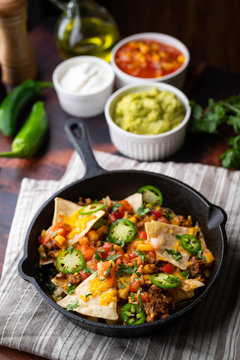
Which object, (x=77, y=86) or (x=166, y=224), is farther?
(x=77, y=86)

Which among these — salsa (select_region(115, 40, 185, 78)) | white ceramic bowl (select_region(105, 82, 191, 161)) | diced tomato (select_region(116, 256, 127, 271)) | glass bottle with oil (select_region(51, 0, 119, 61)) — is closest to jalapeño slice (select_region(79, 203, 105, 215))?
diced tomato (select_region(116, 256, 127, 271))

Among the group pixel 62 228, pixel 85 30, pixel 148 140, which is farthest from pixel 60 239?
pixel 85 30

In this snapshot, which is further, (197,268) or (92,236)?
(92,236)

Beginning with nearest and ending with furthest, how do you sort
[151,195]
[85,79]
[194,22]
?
1. [151,195]
2. [85,79]
3. [194,22]

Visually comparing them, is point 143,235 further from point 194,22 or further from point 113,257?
point 194,22

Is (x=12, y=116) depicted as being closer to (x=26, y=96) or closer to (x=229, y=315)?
(x=26, y=96)

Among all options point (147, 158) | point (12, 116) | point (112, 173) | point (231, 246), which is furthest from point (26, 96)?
point (231, 246)

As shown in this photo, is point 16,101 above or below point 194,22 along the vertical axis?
above
